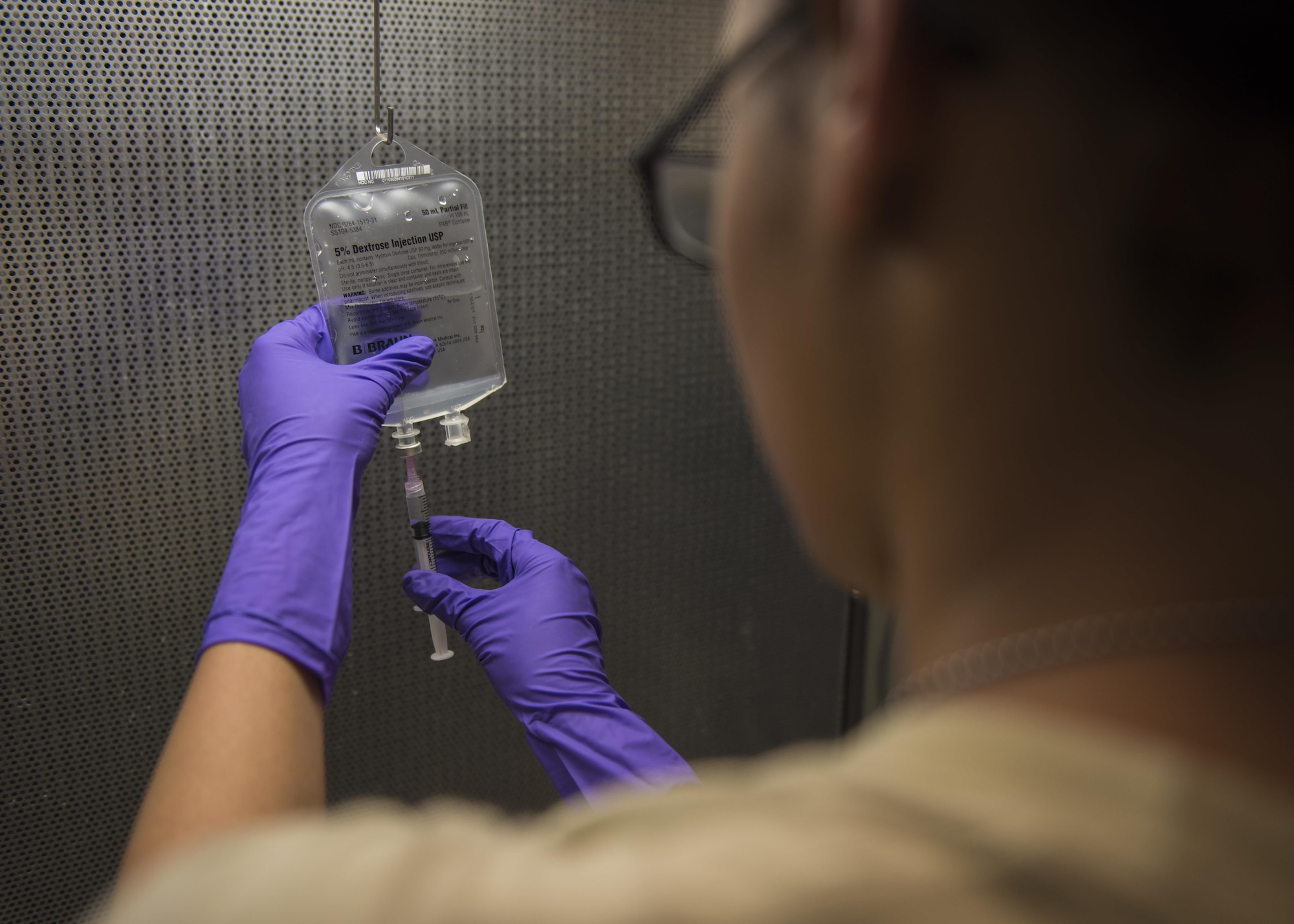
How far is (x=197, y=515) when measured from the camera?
916 mm

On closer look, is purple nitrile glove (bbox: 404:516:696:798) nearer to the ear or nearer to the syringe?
the syringe

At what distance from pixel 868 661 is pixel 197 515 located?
39.0 inches

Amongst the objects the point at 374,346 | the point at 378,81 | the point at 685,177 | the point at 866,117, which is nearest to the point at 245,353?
the point at 374,346

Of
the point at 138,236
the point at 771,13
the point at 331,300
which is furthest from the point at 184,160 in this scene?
the point at 771,13

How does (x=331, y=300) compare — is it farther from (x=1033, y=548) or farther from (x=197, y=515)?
(x=1033, y=548)

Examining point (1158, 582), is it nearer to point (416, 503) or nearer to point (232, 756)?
point (232, 756)

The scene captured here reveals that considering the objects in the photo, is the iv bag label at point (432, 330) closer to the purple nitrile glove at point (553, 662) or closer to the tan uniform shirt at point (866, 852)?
the purple nitrile glove at point (553, 662)

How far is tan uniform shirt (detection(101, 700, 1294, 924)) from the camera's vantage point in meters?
0.24

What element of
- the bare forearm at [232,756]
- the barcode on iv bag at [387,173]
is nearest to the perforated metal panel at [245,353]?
the barcode on iv bag at [387,173]

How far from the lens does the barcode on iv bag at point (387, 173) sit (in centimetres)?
81

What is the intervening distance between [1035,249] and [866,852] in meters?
0.20

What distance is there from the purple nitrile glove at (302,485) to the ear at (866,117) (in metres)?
0.50

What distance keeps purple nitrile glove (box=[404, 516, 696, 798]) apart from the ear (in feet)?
1.85

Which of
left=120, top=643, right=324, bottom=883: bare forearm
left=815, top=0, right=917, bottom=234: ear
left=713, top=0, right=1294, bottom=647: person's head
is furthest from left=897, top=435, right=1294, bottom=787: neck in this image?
left=120, top=643, right=324, bottom=883: bare forearm
